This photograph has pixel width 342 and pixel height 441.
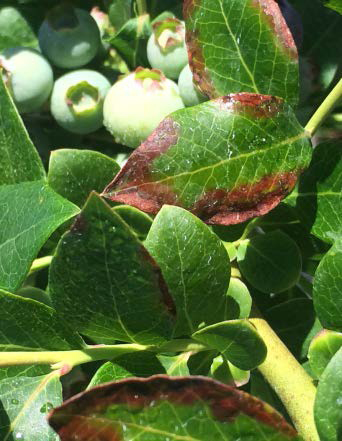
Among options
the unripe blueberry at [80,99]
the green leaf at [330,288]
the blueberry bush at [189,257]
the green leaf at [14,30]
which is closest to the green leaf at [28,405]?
the blueberry bush at [189,257]

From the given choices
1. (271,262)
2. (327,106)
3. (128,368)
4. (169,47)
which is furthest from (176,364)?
(169,47)

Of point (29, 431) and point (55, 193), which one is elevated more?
point (55, 193)

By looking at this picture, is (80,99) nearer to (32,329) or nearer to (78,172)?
(78,172)

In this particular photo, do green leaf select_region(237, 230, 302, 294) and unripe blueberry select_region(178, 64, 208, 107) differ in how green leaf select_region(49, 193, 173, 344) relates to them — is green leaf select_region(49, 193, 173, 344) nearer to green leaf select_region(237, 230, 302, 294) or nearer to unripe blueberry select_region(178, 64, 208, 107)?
green leaf select_region(237, 230, 302, 294)

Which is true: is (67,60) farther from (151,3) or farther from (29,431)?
(29,431)

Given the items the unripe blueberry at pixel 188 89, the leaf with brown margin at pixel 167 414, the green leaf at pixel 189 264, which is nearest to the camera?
the leaf with brown margin at pixel 167 414

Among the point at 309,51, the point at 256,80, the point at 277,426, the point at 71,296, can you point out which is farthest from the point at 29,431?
the point at 309,51

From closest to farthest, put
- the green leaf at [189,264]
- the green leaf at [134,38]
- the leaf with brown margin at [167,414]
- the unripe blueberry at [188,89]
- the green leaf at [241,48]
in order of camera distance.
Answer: the leaf with brown margin at [167,414] < the green leaf at [189,264] < the green leaf at [241,48] < the unripe blueberry at [188,89] < the green leaf at [134,38]

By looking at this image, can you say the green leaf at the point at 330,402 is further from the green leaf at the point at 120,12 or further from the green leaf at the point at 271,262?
the green leaf at the point at 120,12
